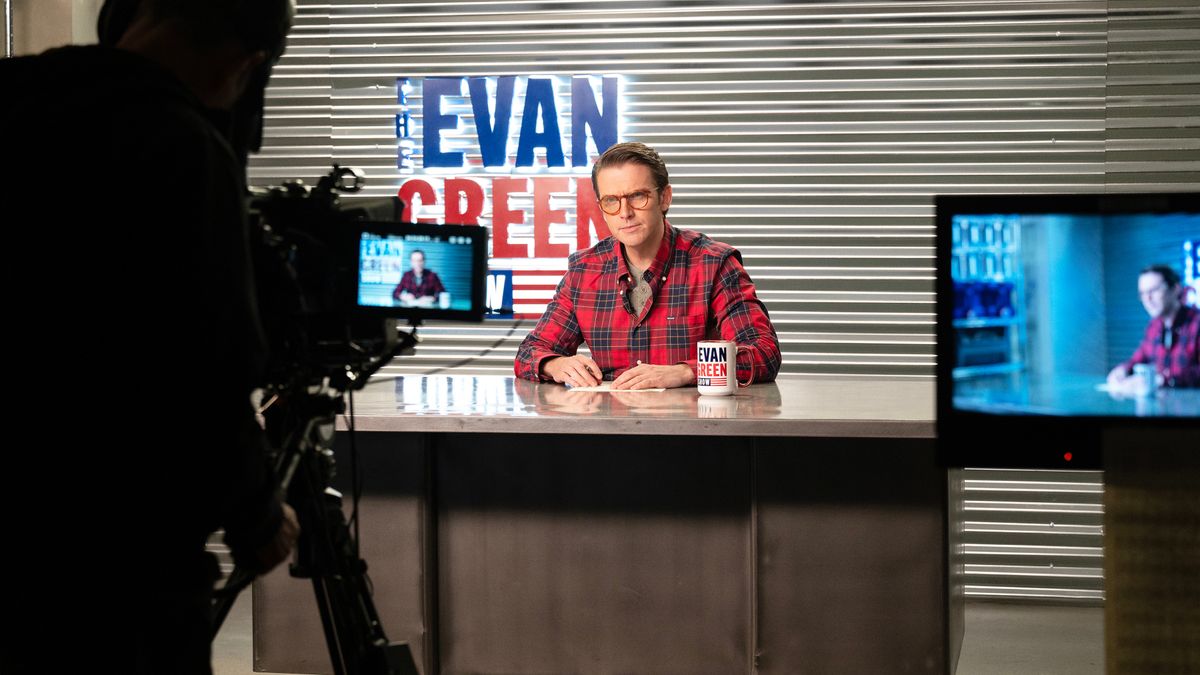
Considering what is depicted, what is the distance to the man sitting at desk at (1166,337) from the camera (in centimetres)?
153

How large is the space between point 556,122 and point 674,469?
2531 mm

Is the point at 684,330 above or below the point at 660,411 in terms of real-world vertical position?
above

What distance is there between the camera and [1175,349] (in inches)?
60.6

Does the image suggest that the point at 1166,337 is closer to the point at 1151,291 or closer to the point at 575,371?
the point at 1151,291

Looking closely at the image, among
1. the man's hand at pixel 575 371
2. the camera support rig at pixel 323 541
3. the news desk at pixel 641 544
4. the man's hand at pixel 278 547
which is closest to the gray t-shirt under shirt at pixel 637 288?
the man's hand at pixel 575 371

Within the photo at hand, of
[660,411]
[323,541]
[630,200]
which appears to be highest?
[630,200]

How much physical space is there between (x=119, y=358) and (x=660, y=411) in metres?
1.61

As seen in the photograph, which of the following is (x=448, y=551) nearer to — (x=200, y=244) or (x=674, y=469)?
(x=674, y=469)

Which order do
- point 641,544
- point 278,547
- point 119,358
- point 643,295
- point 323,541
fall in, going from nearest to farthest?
point 119,358
point 278,547
point 323,541
point 641,544
point 643,295

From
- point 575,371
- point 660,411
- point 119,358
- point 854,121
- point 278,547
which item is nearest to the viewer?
point 119,358

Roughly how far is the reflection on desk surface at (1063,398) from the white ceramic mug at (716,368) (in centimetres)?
142

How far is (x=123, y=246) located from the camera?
126 centimetres

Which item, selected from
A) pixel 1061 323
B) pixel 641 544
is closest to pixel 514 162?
pixel 641 544

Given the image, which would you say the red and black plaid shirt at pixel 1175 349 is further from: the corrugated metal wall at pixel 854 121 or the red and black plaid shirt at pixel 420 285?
the corrugated metal wall at pixel 854 121
